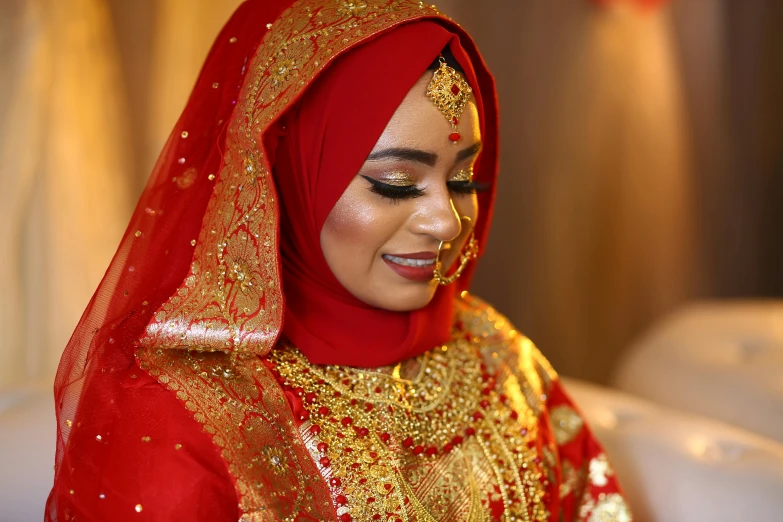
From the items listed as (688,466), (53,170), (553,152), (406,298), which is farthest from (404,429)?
(553,152)

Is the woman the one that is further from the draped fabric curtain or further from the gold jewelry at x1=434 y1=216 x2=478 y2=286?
the draped fabric curtain

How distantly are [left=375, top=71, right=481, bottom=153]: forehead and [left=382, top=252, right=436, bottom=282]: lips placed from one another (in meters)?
0.17

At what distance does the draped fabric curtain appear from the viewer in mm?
1850

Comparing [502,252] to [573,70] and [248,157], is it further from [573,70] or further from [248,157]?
[248,157]

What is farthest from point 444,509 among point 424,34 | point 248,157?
point 424,34

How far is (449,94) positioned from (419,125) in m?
0.07

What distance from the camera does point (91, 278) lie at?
2055mm

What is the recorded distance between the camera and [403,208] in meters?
1.25

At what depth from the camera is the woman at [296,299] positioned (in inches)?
45.3

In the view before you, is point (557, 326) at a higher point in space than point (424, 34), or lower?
lower

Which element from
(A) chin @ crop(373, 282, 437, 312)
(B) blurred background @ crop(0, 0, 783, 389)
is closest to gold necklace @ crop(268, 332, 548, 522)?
(A) chin @ crop(373, 282, 437, 312)

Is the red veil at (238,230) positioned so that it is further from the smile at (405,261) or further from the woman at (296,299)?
the smile at (405,261)

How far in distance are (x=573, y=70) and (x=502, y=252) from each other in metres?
0.79

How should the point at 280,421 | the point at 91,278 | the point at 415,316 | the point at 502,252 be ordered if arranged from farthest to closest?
the point at 502,252
the point at 91,278
the point at 415,316
the point at 280,421
